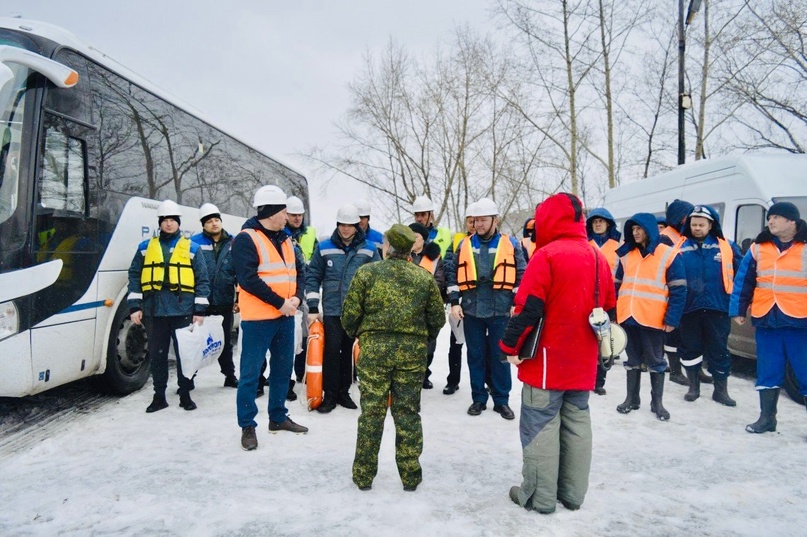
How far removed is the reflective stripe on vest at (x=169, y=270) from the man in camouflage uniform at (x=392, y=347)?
250 centimetres

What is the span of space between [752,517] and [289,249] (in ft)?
12.4

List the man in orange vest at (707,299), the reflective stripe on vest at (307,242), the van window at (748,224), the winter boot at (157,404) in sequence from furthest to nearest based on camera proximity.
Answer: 1. the reflective stripe on vest at (307,242)
2. the van window at (748,224)
3. the man in orange vest at (707,299)
4. the winter boot at (157,404)

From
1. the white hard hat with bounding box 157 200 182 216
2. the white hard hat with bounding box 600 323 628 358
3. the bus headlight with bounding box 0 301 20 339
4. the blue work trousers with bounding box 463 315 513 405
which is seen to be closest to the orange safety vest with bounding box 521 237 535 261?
the blue work trousers with bounding box 463 315 513 405

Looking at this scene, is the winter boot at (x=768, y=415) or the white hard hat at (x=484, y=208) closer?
the winter boot at (x=768, y=415)

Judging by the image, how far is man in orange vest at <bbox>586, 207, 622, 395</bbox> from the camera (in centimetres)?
602

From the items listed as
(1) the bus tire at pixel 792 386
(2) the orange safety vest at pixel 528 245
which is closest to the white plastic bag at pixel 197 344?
(2) the orange safety vest at pixel 528 245

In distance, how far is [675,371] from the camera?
6.55 m

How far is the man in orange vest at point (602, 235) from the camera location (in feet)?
19.8

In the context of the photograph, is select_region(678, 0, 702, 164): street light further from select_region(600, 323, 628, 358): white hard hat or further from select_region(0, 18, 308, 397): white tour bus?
select_region(0, 18, 308, 397): white tour bus

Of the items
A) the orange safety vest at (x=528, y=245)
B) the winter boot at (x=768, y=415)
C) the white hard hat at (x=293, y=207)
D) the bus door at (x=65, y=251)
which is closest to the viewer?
the bus door at (x=65, y=251)

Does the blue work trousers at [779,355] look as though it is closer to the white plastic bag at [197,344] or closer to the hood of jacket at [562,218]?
the hood of jacket at [562,218]

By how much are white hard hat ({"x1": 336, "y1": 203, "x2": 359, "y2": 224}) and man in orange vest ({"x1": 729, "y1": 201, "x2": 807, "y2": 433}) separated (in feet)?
12.5

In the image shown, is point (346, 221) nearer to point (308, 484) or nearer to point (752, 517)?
point (308, 484)

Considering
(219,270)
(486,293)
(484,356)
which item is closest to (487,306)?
(486,293)
